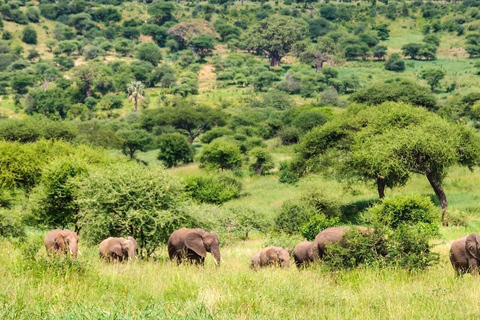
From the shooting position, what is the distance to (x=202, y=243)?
13.2 m

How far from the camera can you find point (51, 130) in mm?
55312

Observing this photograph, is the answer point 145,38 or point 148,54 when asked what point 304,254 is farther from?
point 145,38

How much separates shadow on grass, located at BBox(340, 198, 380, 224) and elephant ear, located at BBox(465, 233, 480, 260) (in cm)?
2152

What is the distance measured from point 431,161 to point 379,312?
81.0ft

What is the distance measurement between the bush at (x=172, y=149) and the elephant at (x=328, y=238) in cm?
5182

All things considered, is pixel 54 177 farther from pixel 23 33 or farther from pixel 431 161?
pixel 23 33

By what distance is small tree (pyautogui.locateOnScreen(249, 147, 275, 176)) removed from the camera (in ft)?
168

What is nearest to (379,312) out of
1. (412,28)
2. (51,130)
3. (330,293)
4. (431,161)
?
(330,293)

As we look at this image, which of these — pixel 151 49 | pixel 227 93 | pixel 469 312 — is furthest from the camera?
pixel 151 49

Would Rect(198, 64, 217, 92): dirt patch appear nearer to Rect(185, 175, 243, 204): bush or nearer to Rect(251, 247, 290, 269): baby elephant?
Rect(185, 175, 243, 204): bush

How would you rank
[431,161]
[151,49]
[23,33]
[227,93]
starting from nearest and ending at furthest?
[431,161], [227,93], [151,49], [23,33]

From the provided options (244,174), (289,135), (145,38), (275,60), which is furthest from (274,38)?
(244,174)

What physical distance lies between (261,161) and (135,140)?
22979 mm

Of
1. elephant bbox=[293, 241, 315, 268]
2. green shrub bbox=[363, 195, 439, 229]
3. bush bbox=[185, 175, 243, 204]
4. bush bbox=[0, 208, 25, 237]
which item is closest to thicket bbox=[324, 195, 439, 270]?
elephant bbox=[293, 241, 315, 268]
